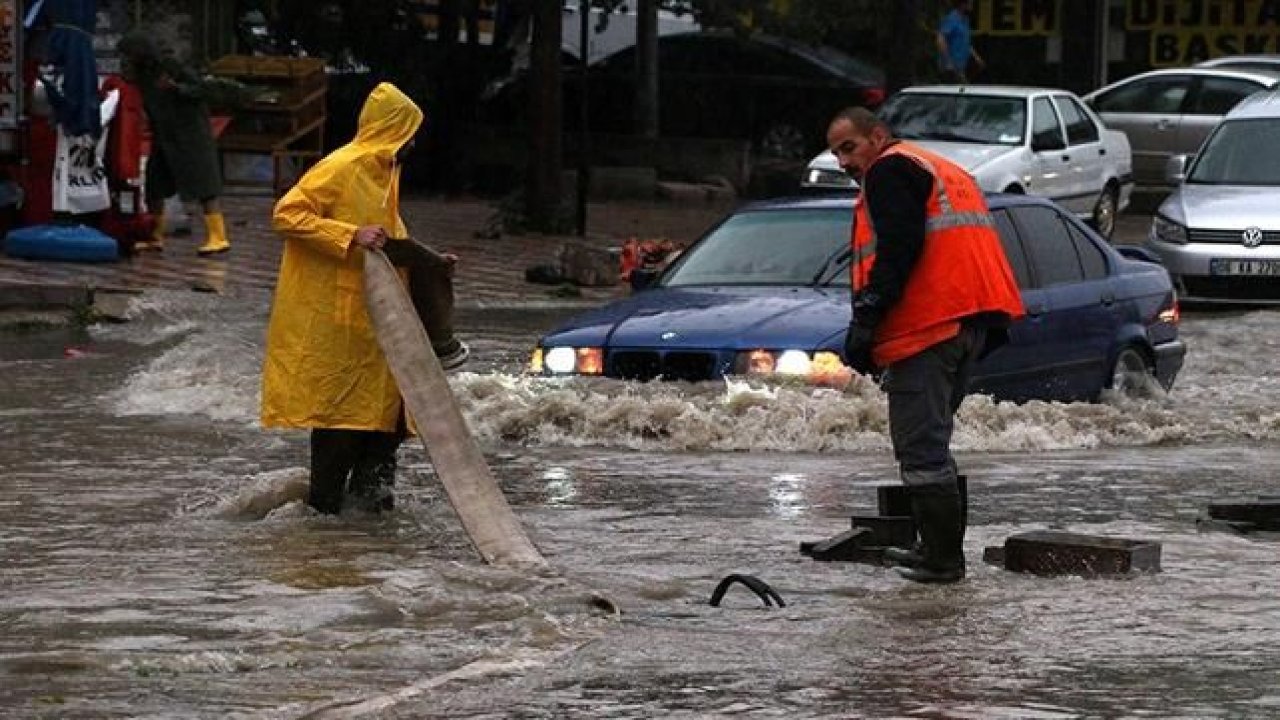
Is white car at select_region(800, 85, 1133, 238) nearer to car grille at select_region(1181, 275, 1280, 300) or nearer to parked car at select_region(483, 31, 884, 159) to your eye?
car grille at select_region(1181, 275, 1280, 300)

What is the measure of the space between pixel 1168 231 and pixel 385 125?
499 inches

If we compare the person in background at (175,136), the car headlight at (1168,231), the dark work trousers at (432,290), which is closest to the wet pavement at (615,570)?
the dark work trousers at (432,290)

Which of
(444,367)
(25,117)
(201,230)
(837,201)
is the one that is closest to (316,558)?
(444,367)

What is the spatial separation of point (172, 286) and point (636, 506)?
32.7 ft

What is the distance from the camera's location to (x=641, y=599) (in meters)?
9.37

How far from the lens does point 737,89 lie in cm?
3753

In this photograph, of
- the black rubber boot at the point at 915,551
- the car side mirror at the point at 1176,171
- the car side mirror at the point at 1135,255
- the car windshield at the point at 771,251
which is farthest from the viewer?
the car side mirror at the point at 1176,171

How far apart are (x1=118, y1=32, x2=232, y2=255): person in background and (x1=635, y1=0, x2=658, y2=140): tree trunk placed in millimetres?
11676

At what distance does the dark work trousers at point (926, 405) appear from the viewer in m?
9.60

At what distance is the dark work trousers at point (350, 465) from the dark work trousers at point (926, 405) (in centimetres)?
211

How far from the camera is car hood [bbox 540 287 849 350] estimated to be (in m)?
13.6

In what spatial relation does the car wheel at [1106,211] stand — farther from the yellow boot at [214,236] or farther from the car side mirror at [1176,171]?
the yellow boot at [214,236]

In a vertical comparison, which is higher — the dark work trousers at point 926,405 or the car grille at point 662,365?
the dark work trousers at point 926,405

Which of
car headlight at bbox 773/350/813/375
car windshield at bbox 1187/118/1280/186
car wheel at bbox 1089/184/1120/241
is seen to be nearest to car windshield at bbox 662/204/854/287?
car headlight at bbox 773/350/813/375
